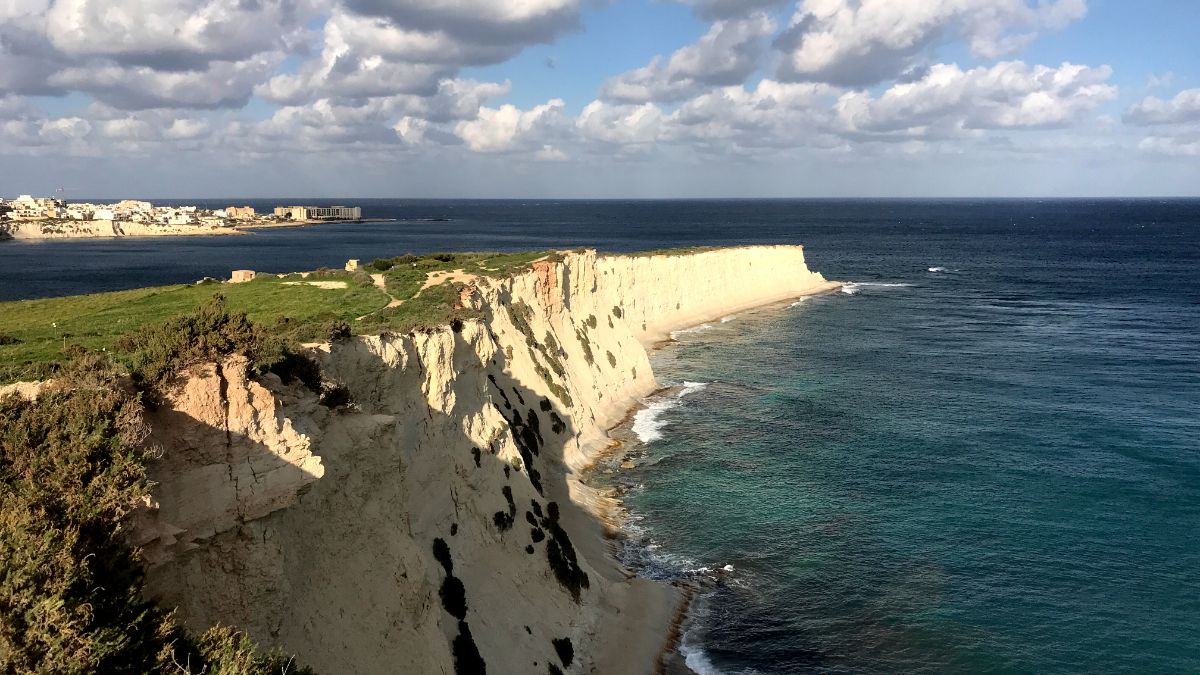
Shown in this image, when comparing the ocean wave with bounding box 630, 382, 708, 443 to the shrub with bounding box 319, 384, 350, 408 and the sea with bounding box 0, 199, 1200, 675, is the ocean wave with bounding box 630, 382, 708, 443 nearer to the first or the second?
the sea with bounding box 0, 199, 1200, 675

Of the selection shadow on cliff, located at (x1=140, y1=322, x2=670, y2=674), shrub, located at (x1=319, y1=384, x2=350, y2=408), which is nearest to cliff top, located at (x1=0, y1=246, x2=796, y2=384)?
shadow on cliff, located at (x1=140, y1=322, x2=670, y2=674)

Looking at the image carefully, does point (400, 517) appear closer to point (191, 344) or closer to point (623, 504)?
point (191, 344)

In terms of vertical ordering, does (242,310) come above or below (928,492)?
above

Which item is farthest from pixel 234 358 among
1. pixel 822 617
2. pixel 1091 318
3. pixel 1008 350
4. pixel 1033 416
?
pixel 1091 318

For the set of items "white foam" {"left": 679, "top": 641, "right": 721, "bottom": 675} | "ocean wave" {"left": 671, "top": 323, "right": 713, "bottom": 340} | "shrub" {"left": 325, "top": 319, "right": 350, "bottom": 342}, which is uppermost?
"shrub" {"left": 325, "top": 319, "right": 350, "bottom": 342}

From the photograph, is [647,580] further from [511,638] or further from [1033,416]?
[1033,416]

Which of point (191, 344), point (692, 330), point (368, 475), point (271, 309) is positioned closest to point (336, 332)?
point (368, 475)
